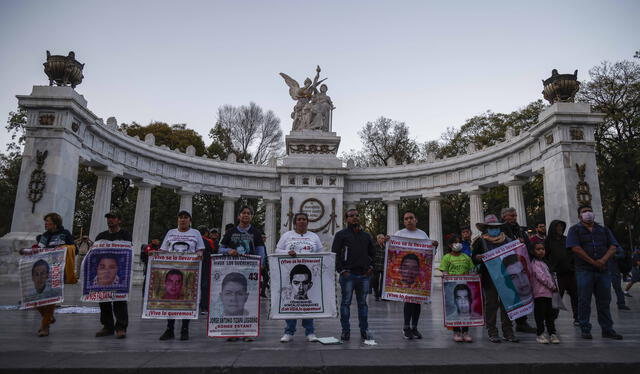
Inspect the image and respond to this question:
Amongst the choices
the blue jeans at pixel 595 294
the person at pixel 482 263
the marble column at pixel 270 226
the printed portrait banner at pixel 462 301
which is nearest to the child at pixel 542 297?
the person at pixel 482 263

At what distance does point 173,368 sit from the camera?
16.5ft

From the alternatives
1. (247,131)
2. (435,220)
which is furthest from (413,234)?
(247,131)

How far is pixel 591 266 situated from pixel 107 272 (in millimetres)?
9697

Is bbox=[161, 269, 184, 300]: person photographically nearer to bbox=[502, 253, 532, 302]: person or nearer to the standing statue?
bbox=[502, 253, 532, 302]: person

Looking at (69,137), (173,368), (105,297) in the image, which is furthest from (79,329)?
(69,137)

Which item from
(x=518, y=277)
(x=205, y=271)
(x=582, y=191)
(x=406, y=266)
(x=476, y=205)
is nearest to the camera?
(x=518, y=277)

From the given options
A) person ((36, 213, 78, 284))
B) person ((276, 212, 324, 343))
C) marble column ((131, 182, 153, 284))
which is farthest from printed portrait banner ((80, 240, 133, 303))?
marble column ((131, 182, 153, 284))

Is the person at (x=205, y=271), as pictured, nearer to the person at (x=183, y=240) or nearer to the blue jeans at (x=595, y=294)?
the person at (x=183, y=240)

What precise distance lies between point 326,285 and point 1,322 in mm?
7198

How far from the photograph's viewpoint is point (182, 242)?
8.06 metres

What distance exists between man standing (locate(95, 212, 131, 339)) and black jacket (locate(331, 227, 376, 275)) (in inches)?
167

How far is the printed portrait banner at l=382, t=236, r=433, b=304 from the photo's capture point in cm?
813

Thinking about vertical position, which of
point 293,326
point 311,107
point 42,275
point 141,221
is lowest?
point 293,326

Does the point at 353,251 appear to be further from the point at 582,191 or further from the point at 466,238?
the point at 582,191
